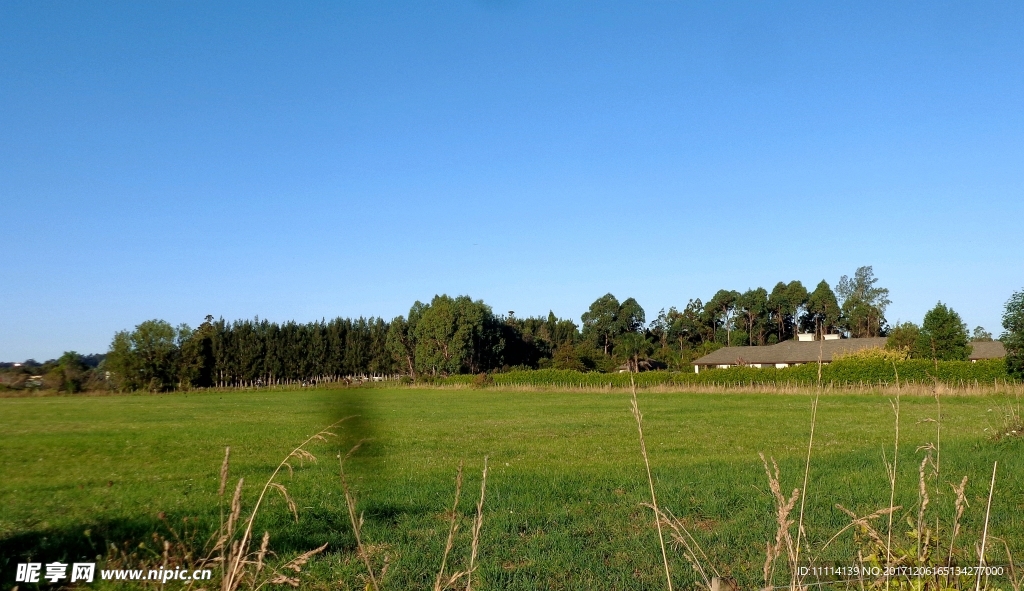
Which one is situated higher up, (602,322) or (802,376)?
(602,322)

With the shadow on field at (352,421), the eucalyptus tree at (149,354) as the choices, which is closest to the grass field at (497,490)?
the shadow on field at (352,421)

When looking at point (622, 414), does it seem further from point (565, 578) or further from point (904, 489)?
point (565, 578)

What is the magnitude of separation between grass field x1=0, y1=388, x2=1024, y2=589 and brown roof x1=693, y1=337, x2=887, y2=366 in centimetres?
5195

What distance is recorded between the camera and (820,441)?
58.0 feet

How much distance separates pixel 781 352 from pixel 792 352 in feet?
5.28

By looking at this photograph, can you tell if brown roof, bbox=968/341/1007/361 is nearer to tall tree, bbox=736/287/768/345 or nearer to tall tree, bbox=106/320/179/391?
tall tree, bbox=736/287/768/345

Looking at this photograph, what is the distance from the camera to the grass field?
6.31m

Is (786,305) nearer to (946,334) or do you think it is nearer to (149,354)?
(946,334)

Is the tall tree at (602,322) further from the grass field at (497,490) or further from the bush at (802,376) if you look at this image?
the grass field at (497,490)

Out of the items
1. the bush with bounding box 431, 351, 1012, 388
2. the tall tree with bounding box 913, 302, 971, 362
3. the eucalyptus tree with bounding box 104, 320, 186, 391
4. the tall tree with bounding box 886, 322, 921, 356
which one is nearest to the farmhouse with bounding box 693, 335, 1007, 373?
the tall tree with bounding box 886, 322, 921, 356

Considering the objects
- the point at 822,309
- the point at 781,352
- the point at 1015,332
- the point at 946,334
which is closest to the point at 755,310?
the point at 822,309

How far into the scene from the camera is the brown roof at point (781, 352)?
71938mm

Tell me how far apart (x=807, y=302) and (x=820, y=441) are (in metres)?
79.2

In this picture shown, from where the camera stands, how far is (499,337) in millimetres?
86938
